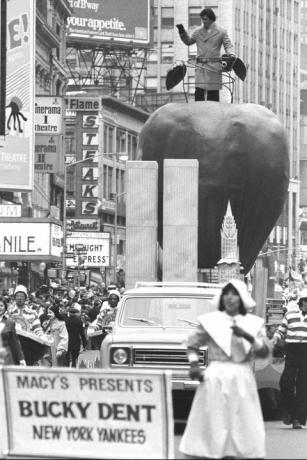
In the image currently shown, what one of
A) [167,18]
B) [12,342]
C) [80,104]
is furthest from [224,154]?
[167,18]

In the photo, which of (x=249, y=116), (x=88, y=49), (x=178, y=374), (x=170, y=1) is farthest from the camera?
(x=170, y=1)

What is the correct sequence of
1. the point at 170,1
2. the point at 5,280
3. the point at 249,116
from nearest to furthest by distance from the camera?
1. the point at 249,116
2. the point at 5,280
3. the point at 170,1

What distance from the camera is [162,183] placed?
Result: 40781 millimetres

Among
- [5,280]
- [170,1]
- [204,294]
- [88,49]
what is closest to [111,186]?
[88,49]

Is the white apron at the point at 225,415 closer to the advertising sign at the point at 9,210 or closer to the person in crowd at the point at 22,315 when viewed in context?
the person in crowd at the point at 22,315

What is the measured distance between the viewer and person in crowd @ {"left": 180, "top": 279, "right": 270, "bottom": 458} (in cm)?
1218

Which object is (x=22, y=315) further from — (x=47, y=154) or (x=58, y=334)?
(x=47, y=154)

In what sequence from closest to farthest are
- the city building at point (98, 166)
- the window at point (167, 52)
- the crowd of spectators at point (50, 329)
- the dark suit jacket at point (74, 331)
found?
the crowd of spectators at point (50, 329), the dark suit jacket at point (74, 331), the city building at point (98, 166), the window at point (167, 52)

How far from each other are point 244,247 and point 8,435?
28.8 meters

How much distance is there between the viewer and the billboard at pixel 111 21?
11456cm

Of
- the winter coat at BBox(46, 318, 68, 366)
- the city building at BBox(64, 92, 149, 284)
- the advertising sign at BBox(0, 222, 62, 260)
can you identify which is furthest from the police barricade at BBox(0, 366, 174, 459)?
the city building at BBox(64, 92, 149, 284)

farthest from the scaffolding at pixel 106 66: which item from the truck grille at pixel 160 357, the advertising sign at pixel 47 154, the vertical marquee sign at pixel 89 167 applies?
the truck grille at pixel 160 357

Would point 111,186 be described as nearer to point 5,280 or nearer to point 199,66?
point 5,280

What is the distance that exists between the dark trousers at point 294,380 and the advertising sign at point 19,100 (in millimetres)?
29608
